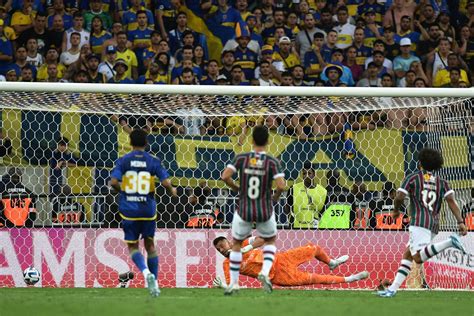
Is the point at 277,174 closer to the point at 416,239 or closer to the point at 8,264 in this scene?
the point at 416,239

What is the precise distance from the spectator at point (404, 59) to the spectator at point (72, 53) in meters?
5.60

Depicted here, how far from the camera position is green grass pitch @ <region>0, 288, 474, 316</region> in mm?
9359

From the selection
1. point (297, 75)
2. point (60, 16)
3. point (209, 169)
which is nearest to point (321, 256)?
point (209, 169)

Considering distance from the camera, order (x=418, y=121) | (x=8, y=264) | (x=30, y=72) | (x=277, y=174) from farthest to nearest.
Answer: (x=30, y=72) < (x=418, y=121) < (x=8, y=264) < (x=277, y=174)

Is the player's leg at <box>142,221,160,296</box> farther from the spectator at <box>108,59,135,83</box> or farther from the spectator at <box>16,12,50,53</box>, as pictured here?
the spectator at <box>16,12,50,53</box>

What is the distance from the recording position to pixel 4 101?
14727mm

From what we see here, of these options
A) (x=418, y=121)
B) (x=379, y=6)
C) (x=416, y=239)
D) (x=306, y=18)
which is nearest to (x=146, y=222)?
(x=416, y=239)

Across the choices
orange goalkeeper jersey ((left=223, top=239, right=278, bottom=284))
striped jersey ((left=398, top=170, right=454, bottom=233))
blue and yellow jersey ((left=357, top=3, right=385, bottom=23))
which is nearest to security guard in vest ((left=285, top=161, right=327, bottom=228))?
orange goalkeeper jersey ((left=223, top=239, right=278, bottom=284))

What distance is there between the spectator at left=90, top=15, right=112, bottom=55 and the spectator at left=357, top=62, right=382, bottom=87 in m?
4.52

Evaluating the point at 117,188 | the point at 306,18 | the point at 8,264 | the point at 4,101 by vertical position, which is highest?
the point at 306,18

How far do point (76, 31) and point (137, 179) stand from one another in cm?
821

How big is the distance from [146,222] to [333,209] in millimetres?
3969

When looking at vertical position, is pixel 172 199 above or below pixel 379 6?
below

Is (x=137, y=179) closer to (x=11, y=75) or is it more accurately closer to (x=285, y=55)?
(x=11, y=75)
